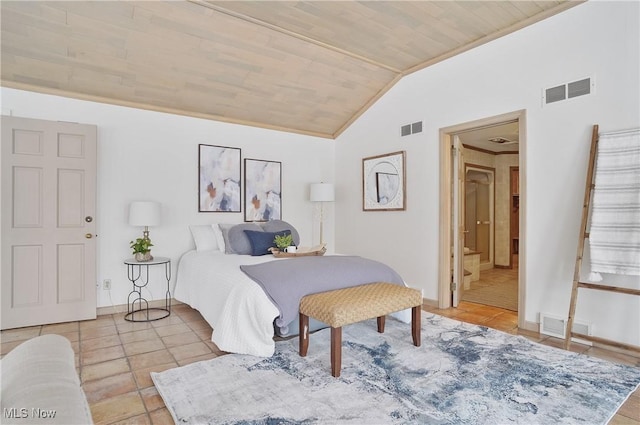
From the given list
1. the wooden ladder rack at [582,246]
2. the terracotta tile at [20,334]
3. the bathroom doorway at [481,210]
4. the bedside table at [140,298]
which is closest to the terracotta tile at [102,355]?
the terracotta tile at [20,334]

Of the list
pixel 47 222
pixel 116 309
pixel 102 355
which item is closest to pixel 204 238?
pixel 116 309

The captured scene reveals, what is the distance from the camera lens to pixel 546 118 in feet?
10.7

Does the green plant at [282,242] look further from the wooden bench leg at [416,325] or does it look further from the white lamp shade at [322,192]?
the wooden bench leg at [416,325]

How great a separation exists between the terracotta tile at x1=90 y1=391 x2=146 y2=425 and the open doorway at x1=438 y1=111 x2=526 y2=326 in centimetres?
323

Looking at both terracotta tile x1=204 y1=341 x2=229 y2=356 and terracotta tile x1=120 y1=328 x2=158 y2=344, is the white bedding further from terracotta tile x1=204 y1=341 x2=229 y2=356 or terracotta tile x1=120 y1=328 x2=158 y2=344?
terracotta tile x1=120 y1=328 x2=158 y2=344

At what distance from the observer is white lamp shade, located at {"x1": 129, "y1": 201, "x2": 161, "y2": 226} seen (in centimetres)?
381

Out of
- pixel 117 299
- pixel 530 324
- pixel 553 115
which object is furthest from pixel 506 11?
pixel 117 299

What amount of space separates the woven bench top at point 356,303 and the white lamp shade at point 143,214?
2122 mm

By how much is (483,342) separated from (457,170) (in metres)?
2.05

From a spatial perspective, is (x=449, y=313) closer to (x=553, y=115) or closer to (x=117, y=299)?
(x=553, y=115)

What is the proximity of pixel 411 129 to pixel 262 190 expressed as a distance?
222 cm

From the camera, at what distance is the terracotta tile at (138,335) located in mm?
3184

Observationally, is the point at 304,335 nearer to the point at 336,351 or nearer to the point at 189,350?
the point at 336,351

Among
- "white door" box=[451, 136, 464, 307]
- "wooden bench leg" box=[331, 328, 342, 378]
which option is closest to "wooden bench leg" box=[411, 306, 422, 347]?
"wooden bench leg" box=[331, 328, 342, 378]
